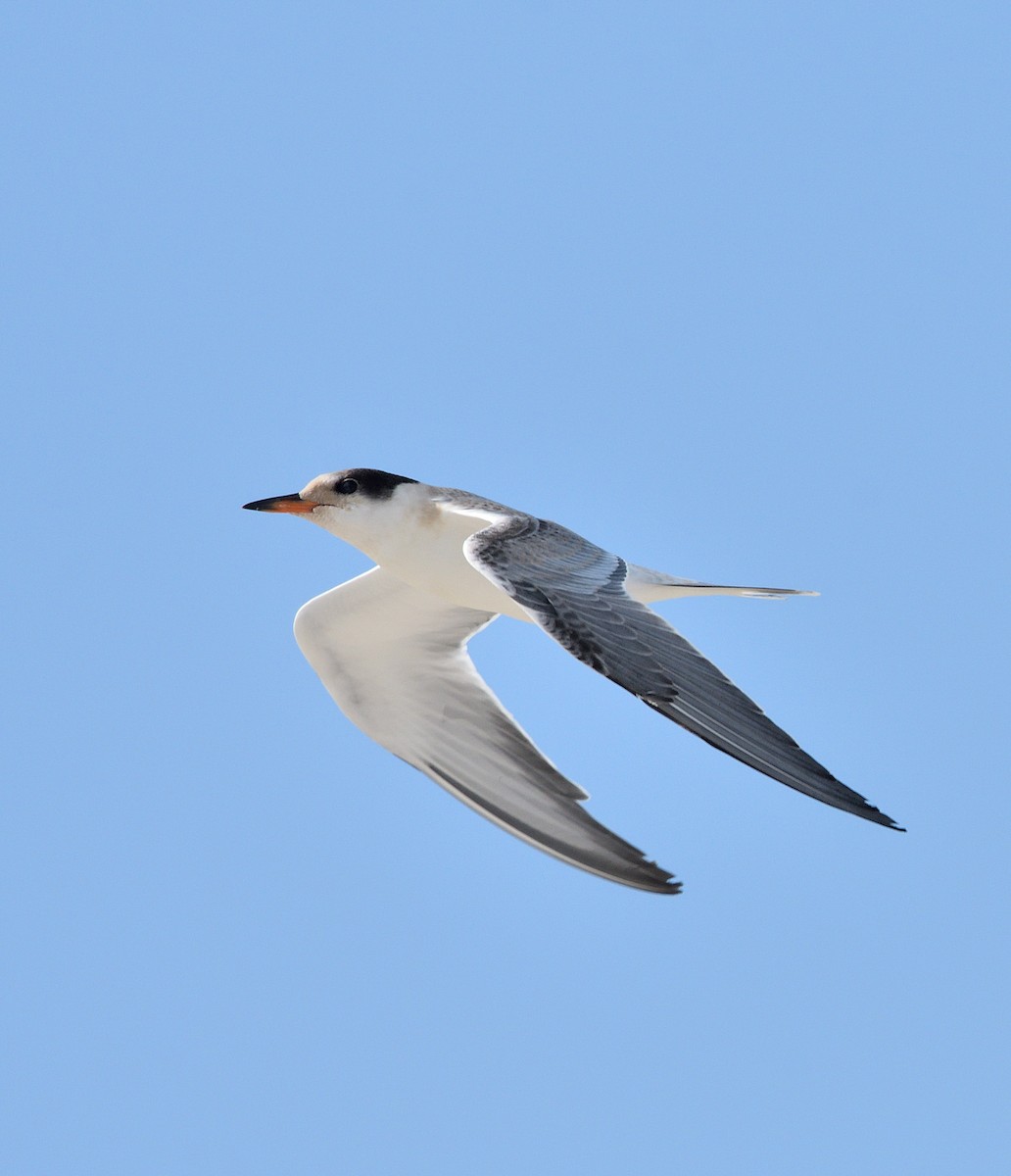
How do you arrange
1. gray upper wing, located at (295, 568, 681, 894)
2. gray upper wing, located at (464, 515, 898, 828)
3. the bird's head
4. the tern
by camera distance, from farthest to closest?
gray upper wing, located at (295, 568, 681, 894), the bird's head, the tern, gray upper wing, located at (464, 515, 898, 828)

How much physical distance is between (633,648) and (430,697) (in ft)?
14.0

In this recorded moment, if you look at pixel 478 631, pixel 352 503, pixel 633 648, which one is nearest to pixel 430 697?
pixel 478 631

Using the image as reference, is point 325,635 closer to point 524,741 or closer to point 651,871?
point 524,741

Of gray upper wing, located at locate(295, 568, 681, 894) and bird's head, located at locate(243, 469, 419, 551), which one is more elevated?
bird's head, located at locate(243, 469, 419, 551)

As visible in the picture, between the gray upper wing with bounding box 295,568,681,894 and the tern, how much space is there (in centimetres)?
1

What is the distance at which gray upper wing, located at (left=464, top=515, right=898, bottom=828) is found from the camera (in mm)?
8555

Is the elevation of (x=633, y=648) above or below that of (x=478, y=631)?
below

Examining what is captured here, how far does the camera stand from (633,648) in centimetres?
935

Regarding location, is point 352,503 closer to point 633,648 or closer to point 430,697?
point 430,697

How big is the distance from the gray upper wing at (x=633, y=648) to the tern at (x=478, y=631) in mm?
11

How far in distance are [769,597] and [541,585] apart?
2.19 meters

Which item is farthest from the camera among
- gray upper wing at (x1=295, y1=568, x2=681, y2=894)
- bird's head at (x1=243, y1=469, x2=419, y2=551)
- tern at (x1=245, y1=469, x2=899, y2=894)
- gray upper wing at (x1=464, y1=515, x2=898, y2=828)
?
gray upper wing at (x1=295, y1=568, x2=681, y2=894)

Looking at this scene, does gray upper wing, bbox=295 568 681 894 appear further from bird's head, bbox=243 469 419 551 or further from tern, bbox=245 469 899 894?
bird's head, bbox=243 469 419 551

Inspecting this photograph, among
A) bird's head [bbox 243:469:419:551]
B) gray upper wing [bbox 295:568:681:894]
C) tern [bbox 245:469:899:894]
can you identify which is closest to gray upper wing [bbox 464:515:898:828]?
tern [bbox 245:469:899:894]
